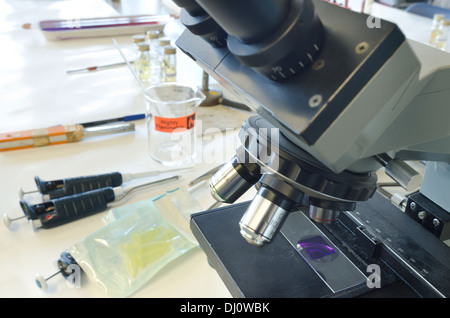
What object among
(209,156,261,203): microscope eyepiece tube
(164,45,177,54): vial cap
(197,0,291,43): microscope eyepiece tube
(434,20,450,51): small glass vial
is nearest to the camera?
(197,0,291,43): microscope eyepiece tube

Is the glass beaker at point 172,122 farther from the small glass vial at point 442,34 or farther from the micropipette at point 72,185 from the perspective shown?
the small glass vial at point 442,34

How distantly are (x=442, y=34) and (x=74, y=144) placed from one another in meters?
1.46

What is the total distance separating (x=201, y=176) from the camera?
928 mm

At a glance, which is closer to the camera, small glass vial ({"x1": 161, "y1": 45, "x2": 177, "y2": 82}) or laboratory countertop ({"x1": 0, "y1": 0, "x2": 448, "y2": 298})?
laboratory countertop ({"x1": 0, "y1": 0, "x2": 448, "y2": 298})

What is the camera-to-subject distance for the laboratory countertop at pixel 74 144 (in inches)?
27.5

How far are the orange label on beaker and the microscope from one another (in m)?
0.35

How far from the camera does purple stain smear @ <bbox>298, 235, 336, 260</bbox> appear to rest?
0.58 meters

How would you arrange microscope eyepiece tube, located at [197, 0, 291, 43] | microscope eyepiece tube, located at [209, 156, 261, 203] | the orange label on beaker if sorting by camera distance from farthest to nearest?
the orange label on beaker, microscope eyepiece tube, located at [209, 156, 261, 203], microscope eyepiece tube, located at [197, 0, 291, 43]

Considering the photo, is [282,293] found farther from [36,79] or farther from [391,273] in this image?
[36,79]

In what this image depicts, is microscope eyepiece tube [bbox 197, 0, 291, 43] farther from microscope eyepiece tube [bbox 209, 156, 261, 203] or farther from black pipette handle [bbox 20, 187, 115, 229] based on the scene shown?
black pipette handle [bbox 20, 187, 115, 229]

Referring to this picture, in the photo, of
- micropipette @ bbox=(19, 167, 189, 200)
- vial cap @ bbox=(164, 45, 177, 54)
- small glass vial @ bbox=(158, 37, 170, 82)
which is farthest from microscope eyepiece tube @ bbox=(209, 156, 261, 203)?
small glass vial @ bbox=(158, 37, 170, 82)

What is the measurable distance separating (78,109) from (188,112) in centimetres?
39

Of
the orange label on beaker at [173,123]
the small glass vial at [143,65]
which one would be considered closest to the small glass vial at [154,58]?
the small glass vial at [143,65]
